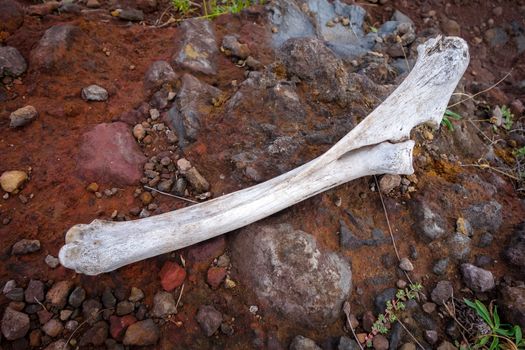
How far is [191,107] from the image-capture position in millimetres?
2588

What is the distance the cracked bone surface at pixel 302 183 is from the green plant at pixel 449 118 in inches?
24.1

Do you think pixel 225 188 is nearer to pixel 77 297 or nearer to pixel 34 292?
pixel 77 297

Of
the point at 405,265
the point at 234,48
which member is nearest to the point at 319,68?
the point at 234,48

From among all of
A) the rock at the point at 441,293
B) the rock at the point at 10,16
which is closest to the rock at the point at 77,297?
the rock at the point at 441,293

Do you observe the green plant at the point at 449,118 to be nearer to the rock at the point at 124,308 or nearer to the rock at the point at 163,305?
the rock at the point at 163,305

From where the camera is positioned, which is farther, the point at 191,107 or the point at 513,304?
the point at 191,107

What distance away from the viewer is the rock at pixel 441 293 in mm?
2160

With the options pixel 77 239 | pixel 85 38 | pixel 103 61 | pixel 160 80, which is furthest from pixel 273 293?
pixel 85 38

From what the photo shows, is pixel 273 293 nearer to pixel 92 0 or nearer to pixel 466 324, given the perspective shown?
pixel 466 324

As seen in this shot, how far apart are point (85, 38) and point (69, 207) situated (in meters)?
1.41

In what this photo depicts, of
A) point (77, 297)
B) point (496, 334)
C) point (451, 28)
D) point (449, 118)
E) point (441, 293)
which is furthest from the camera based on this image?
point (451, 28)

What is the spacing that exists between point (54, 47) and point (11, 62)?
31 cm

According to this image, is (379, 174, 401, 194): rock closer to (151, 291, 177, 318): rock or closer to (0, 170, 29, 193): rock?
(151, 291, 177, 318): rock

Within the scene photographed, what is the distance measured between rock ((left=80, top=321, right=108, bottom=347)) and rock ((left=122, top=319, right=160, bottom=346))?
0.36 ft
